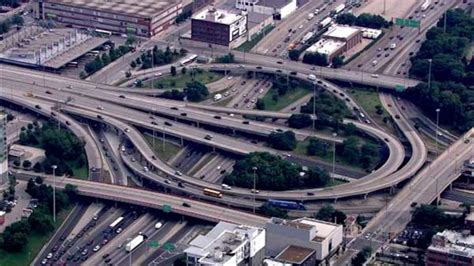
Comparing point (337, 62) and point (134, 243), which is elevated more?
point (337, 62)

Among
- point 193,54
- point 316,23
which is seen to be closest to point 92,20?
point 193,54

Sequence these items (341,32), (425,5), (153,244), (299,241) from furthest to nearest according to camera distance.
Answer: (425,5), (341,32), (153,244), (299,241)

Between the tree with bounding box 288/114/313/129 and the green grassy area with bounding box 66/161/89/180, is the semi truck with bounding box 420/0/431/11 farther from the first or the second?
the green grassy area with bounding box 66/161/89/180

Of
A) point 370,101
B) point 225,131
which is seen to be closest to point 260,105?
point 225,131

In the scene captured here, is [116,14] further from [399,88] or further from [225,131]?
[399,88]

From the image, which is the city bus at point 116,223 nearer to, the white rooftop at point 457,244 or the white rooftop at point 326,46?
the white rooftop at point 457,244

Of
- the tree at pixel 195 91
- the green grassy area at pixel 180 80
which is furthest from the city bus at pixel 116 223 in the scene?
the green grassy area at pixel 180 80
